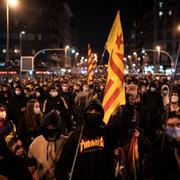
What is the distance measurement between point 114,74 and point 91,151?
2.27 metres

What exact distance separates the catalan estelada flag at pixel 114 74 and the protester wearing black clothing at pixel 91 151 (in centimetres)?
171

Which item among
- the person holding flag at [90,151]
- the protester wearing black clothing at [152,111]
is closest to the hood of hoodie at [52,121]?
the person holding flag at [90,151]

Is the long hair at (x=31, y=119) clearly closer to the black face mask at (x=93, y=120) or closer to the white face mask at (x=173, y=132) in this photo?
the white face mask at (x=173, y=132)

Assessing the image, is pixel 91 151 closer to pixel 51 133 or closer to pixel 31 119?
pixel 51 133

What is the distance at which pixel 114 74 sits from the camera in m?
6.73

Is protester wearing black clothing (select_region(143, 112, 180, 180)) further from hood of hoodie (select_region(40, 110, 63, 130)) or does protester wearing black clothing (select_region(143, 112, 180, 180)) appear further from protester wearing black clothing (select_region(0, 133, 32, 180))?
hood of hoodie (select_region(40, 110, 63, 130))

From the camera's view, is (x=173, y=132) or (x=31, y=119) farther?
(x=31, y=119)

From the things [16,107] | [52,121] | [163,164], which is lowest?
[163,164]

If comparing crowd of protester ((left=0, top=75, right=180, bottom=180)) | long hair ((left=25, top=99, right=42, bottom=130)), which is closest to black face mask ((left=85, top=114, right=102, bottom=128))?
crowd of protester ((left=0, top=75, right=180, bottom=180))

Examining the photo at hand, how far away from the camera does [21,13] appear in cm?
12181

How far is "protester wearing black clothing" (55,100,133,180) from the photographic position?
4586mm

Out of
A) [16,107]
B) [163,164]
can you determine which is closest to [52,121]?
[163,164]

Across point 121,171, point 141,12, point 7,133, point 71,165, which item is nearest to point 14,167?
point 71,165

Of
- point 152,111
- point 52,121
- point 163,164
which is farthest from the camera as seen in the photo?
point 152,111
